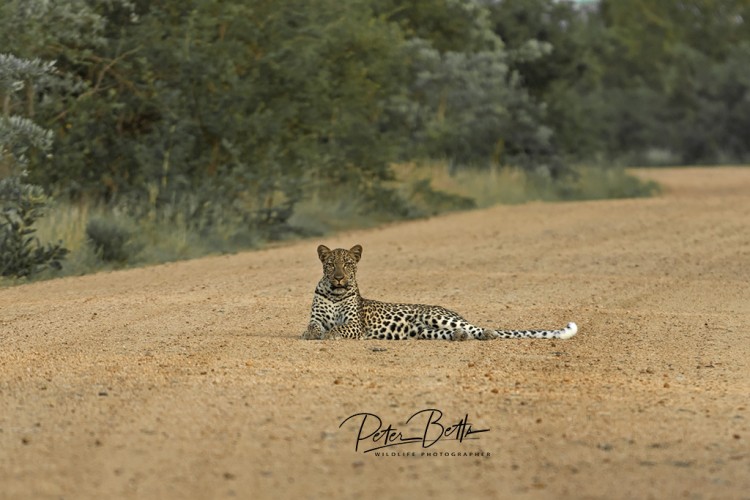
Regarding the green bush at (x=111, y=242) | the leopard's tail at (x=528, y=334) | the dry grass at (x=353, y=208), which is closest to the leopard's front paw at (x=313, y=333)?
the leopard's tail at (x=528, y=334)

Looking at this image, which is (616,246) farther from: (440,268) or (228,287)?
(228,287)

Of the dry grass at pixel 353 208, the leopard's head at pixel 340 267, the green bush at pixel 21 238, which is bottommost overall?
the dry grass at pixel 353 208

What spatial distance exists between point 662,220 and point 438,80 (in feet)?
32.5

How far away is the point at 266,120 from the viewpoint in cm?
2283

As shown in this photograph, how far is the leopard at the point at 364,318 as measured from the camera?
11.2 m

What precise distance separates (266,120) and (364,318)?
11.8 m

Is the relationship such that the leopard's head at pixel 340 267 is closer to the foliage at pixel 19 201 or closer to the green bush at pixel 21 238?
the foliage at pixel 19 201

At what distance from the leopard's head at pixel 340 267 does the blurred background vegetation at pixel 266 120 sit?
634cm

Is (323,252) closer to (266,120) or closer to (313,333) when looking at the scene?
(313,333)

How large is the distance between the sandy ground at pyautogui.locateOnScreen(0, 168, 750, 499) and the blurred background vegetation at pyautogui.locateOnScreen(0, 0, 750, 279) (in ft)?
8.28

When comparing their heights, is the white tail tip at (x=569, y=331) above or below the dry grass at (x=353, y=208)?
above

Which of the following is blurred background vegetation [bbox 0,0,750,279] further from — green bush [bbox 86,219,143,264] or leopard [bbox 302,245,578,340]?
leopard [bbox 302,245,578,340]

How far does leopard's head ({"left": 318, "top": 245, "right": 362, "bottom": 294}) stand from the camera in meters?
11.1

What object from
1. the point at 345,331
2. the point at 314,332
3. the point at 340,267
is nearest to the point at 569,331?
the point at 345,331
